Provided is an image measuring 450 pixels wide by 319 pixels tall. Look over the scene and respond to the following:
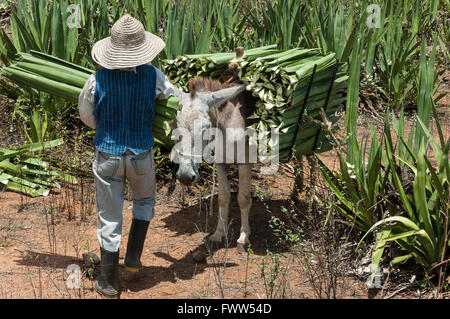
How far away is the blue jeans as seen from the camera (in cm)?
396

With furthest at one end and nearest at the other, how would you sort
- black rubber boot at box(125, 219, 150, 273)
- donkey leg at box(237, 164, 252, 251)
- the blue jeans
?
1. donkey leg at box(237, 164, 252, 251)
2. black rubber boot at box(125, 219, 150, 273)
3. the blue jeans

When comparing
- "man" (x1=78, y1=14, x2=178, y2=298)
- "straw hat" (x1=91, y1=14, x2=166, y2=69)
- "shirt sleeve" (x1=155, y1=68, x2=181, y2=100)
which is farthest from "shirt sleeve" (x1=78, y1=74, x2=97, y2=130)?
"shirt sleeve" (x1=155, y1=68, x2=181, y2=100)

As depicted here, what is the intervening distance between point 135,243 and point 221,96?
125cm

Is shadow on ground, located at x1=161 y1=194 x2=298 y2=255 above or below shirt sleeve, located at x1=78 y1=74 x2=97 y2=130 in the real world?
below

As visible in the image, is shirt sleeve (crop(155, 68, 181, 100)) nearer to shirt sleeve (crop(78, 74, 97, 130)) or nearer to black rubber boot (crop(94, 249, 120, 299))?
shirt sleeve (crop(78, 74, 97, 130))

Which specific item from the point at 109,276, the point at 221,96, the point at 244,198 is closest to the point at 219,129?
the point at 221,96

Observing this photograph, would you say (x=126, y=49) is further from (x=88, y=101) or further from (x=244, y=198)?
(x=244, y=198)

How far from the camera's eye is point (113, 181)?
13.2 ft

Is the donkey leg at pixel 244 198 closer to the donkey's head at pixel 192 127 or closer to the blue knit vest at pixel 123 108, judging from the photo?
the donkey's head at pixel 192 127

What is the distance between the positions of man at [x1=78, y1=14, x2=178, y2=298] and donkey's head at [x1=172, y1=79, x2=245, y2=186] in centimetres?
20

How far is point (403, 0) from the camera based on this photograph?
9.56 m

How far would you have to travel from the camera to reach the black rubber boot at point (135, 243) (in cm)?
423

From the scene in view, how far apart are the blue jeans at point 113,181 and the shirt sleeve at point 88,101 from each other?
0.23 metres

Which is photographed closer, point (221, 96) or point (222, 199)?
point (221, 96)
